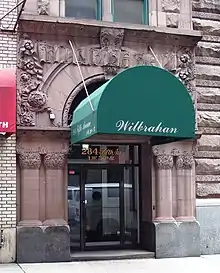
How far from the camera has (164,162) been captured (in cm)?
1373

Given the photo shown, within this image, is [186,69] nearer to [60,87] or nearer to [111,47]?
[111,47]

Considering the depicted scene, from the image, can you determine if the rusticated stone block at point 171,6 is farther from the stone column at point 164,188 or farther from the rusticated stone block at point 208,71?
the stone column at point 164,188

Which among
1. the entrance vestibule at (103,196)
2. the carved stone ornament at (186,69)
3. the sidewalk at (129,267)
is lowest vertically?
the sidewalk at (129,267)

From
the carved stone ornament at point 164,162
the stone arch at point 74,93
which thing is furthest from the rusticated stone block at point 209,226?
the stone arch at point 74,93

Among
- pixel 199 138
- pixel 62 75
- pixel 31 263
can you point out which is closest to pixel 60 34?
pixel 62 75

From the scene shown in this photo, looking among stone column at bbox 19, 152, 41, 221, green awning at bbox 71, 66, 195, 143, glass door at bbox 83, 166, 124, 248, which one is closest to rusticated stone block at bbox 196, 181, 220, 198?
glass door at bbox 83, 166, 124, 248

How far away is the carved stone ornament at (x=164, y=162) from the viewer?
540 inches

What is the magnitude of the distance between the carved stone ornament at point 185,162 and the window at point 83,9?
4253 millimetres

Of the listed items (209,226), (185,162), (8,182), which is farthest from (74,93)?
(209,226)

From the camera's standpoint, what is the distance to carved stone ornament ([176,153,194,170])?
→ 13867mm

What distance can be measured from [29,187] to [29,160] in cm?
65

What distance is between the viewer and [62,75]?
13.3 m

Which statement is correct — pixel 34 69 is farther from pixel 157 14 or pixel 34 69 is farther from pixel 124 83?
pixel 157 14

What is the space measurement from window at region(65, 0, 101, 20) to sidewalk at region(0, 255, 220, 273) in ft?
20.6
